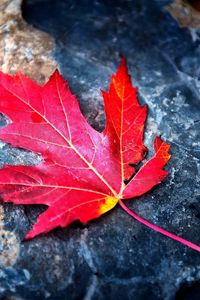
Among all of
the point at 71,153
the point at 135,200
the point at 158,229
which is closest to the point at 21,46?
the point at 71,153

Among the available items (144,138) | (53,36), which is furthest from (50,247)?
(53,36)

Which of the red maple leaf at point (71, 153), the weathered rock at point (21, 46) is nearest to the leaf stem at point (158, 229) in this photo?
the red maple leaf at point (71, 153)

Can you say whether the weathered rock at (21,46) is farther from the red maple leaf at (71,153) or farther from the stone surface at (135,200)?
the red maple leaf at (71,153)

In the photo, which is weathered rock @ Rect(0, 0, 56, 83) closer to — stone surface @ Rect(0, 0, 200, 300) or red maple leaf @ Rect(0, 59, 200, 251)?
stone surface @ Rect(0, 0, 200, 300)

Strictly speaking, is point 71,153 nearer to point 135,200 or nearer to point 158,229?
point 135,200

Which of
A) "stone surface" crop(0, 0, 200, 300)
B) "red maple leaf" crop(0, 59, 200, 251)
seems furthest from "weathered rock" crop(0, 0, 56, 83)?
"red maple leaf" crop(0, 59, 200, 251)

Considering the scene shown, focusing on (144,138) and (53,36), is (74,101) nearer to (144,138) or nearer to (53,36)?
(144,138)
